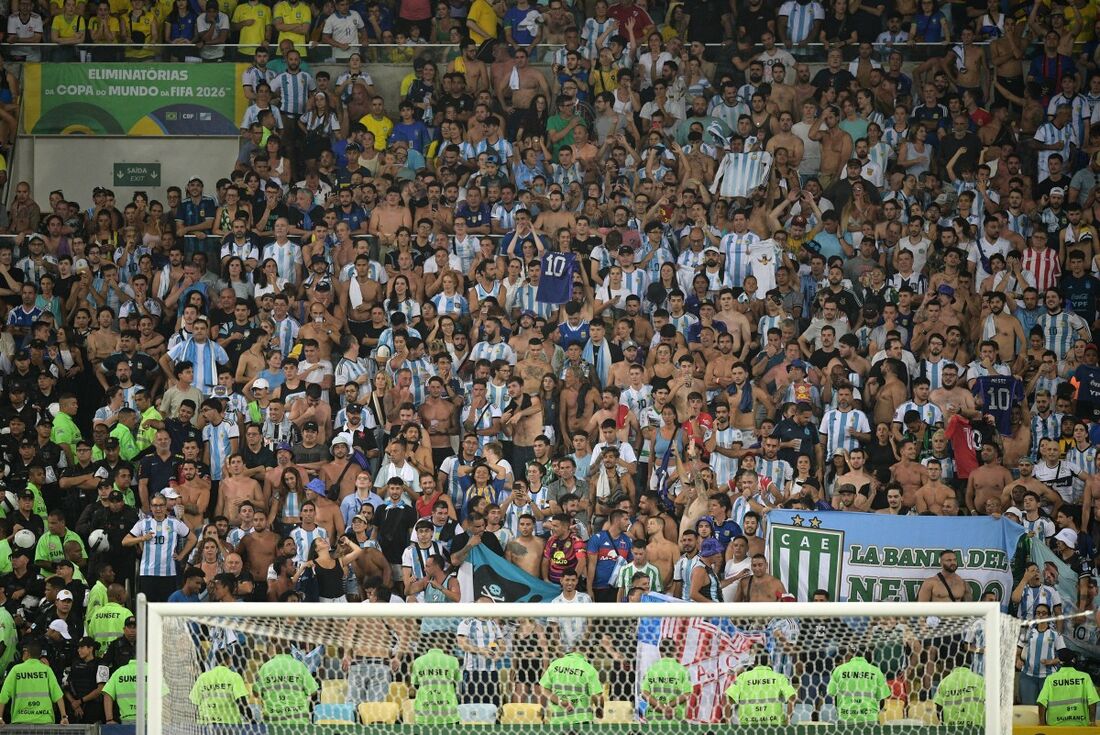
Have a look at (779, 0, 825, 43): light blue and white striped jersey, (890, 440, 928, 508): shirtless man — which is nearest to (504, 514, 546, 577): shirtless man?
(890, 440, 928, 508): shirtless man

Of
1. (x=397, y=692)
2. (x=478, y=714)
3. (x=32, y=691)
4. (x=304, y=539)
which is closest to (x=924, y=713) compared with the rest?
(x=478, y=714)

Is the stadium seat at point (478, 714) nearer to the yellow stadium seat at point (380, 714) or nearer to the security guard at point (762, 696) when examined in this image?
the yellow stadium seat at point (380, 714)

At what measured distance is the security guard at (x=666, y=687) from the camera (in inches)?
475

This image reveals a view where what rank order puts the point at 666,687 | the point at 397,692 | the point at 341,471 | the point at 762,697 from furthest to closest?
the point at 341,471, the point at 762,697, the point at 666,687, the point at 397,692

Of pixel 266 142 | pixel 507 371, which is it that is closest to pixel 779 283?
pixel 507 371

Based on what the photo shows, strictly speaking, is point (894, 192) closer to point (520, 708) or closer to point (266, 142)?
point (266, 142)

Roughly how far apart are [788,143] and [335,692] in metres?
10.2

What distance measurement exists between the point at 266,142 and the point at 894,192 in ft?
24.4

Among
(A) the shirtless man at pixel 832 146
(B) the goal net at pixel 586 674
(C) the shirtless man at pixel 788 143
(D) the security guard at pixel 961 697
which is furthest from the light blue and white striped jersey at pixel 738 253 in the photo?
(D) the security guard at pixel 961 697

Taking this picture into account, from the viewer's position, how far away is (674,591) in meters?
15.4

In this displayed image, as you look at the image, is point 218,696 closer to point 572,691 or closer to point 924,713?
point 572,691

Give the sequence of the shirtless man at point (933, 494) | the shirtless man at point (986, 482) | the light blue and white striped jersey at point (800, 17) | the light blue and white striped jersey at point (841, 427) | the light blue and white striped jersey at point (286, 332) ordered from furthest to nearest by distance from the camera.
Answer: the light blue and white striped jersey at point (800, 17) < the light blue and white striped jersey at point (286, 332) < the light blue and white striped jersey at point (841, 427) < the shirtless man at point (986, 482) < the shirtless man at point (933, 494)

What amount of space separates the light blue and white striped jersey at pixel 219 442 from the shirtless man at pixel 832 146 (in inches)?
296

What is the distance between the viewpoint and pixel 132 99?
72.1 feet
